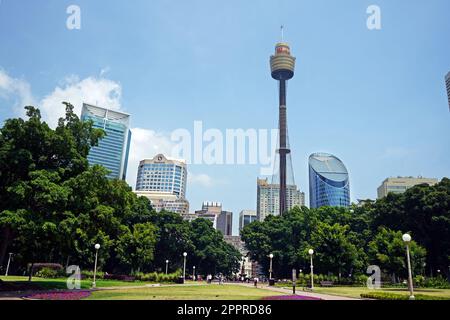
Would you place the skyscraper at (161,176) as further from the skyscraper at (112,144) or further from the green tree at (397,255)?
the green tree at (397,255)

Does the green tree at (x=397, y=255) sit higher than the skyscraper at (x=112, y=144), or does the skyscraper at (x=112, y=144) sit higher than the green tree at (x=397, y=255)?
the skyscraper at (x=112, y=144)

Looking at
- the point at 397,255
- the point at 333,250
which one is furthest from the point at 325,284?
the point at 397,255

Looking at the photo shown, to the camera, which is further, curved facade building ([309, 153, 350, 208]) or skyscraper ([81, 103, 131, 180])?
curved facade building ([309, 153, 350, 208])

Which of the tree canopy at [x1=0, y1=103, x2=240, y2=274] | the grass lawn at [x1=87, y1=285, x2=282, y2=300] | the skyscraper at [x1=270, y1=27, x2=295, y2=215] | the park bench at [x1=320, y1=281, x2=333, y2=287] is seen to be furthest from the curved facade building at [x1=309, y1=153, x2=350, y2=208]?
the tree canopy at [x1=0, y1=103, x2=240, y2=274]

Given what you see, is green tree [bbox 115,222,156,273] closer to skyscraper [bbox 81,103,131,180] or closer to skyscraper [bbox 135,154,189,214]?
skyscraper [bbox 81,103,131,180]

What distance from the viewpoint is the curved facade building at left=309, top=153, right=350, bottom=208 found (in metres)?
179

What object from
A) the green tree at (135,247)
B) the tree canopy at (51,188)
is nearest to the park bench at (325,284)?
the green tree at (135,247)

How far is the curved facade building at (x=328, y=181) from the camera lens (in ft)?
589

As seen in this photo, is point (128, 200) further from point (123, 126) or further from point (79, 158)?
point (123, 126)
